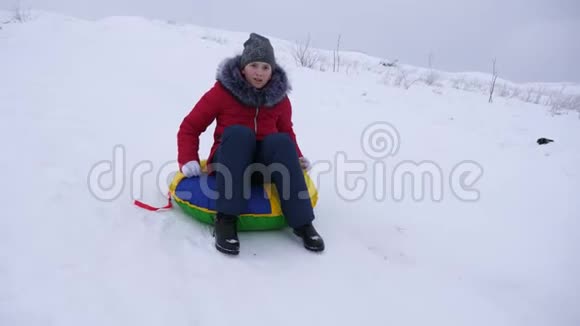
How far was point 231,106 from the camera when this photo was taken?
188 cm

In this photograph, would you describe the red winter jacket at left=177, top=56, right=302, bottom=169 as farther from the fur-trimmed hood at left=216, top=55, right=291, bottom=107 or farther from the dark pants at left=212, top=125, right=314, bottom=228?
the dark pants at left=212, top=125, right=314, bottom=228

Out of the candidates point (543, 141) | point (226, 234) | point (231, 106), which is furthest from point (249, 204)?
point (543, 141)

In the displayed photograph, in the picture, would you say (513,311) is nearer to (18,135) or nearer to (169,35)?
(18,135)

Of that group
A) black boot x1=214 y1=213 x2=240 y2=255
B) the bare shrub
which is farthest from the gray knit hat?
the bare shrub

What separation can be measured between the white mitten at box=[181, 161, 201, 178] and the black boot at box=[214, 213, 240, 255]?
261 millimetres

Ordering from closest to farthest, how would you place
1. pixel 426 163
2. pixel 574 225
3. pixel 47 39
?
pixel 574 225 < pixel 426 163 < pixel 47 39

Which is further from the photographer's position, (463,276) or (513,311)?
(463,276)

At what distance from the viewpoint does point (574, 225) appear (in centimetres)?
215

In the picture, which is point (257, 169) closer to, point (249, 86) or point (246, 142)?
point (246, 142)

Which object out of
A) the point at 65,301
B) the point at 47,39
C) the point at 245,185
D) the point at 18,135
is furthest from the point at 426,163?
the point at 47,39

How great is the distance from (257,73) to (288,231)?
0.85 metres

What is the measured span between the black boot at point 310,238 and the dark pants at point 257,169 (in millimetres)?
47

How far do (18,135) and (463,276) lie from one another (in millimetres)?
2657

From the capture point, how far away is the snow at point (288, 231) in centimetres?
132
